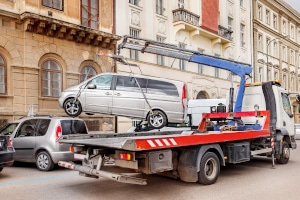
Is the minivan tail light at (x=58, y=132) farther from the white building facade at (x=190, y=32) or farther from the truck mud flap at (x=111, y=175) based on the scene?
the white building facade at (x=190, y=32)

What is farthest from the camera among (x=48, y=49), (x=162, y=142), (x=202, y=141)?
(x=48, y=49)

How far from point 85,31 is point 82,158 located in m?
12.1

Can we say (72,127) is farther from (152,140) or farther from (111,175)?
(152,140)

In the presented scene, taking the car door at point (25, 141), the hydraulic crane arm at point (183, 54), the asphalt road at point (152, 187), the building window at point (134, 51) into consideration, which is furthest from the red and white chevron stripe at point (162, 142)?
the building window at point (134, 51)

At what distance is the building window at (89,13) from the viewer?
1847 centimetres

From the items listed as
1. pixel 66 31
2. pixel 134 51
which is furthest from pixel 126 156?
pixel 134 51

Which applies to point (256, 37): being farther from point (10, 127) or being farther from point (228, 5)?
point (10, 127)

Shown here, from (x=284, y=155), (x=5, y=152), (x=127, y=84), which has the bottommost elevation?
(x=284, y=155)

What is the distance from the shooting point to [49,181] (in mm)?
7941

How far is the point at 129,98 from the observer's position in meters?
10.5

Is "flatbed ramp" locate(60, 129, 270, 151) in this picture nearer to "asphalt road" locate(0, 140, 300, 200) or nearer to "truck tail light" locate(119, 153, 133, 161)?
"truck tail light" locate(119, 153, 133, 161)

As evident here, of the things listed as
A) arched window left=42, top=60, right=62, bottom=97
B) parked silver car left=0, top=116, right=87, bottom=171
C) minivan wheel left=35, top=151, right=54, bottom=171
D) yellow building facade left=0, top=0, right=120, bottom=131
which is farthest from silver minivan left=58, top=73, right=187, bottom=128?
arched window left=42, top=60, right=62, bottom=97

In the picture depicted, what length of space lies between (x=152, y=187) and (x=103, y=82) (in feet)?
14.2

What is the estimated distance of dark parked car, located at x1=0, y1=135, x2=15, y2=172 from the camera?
8.02m
